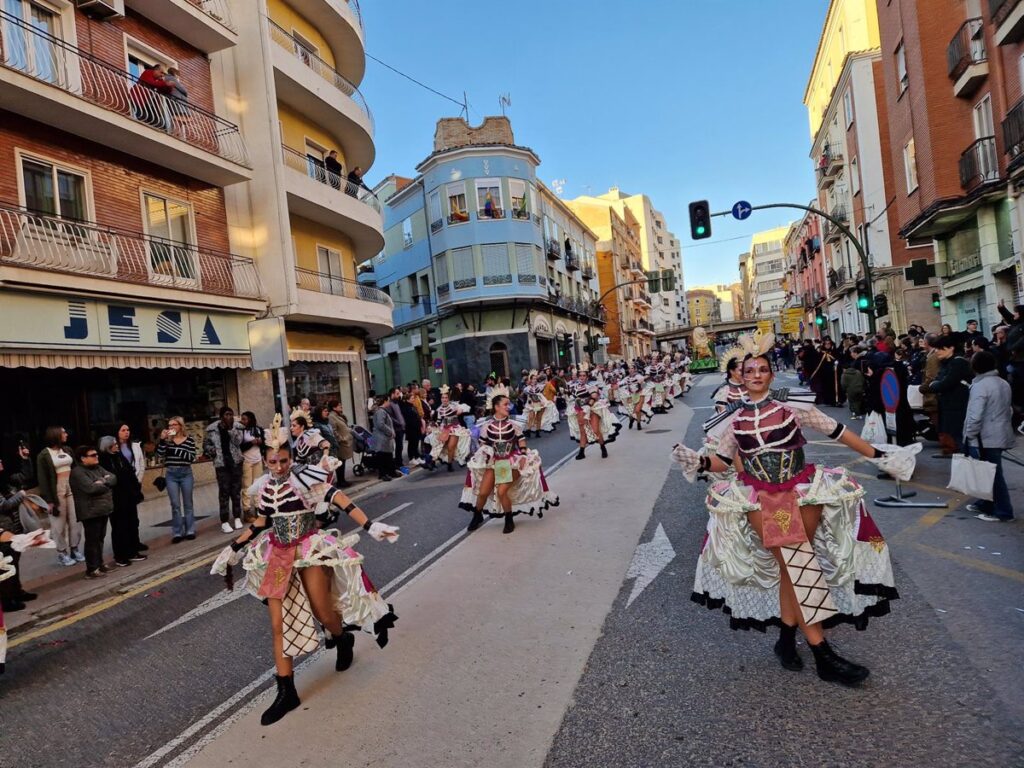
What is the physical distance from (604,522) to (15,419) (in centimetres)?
1115

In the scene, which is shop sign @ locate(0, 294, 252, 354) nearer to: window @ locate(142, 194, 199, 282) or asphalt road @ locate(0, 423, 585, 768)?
window @ locate(142, 194, 199, 282)

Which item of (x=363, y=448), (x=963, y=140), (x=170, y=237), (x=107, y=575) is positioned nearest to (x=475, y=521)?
(x=107, y=575)

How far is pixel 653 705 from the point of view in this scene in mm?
3715

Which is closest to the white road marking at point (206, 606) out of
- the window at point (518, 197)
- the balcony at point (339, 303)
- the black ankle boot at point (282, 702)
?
the black ankle boot at point (282, 702)

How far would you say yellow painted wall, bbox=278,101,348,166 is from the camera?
65.1ft

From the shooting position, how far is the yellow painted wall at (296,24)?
64.0 ft

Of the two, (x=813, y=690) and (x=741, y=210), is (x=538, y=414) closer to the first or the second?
(x=741, y=210)

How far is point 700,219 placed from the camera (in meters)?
19.9

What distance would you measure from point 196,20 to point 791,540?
17483 millimetres

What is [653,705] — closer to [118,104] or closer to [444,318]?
[118,104]

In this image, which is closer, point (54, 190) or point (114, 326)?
point (54, 190)

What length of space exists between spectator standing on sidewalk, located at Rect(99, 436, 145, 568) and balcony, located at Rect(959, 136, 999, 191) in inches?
785

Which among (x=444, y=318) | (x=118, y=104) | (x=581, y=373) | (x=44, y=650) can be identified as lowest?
(x=44, y=650)

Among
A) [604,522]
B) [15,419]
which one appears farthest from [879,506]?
[15,419]
